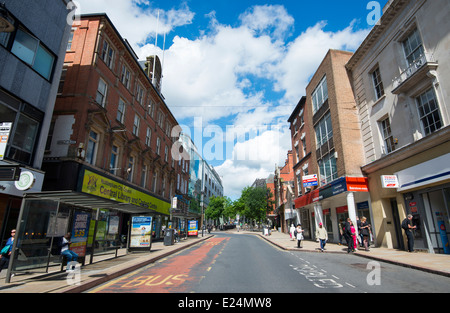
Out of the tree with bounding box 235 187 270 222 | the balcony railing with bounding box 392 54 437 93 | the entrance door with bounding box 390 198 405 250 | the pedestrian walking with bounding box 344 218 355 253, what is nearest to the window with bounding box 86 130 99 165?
the pedestrian walking with bounding box 344 218 355 253

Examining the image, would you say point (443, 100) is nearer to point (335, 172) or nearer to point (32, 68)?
point (335, 172)

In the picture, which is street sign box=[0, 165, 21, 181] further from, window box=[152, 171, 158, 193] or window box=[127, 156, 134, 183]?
window box=[152, 171, 158, 193]

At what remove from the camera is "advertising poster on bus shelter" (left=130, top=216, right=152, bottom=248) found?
1538 centimetres

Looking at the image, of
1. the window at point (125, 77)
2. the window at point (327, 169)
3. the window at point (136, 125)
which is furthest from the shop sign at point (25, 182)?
the window at point (327, 169)

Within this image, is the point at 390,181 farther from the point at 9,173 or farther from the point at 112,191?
the point at 112,191

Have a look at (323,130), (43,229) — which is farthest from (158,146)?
(43,229)

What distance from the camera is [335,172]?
20.7 meters

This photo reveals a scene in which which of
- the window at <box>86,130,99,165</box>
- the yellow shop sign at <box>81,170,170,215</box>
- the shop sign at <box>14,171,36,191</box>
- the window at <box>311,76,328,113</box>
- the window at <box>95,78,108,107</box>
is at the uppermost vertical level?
the window at <box>311,76,328,113</box>

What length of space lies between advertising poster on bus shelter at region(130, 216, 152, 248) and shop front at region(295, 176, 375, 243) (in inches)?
538

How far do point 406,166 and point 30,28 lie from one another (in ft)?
70.0

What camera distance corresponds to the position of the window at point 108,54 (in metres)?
18.3

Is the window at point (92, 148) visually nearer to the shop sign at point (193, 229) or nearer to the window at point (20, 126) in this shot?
the window at point (20, 126)

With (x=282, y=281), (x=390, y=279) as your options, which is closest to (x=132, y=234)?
(x=282, y=281)

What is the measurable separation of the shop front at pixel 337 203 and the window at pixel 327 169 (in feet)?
3.42
